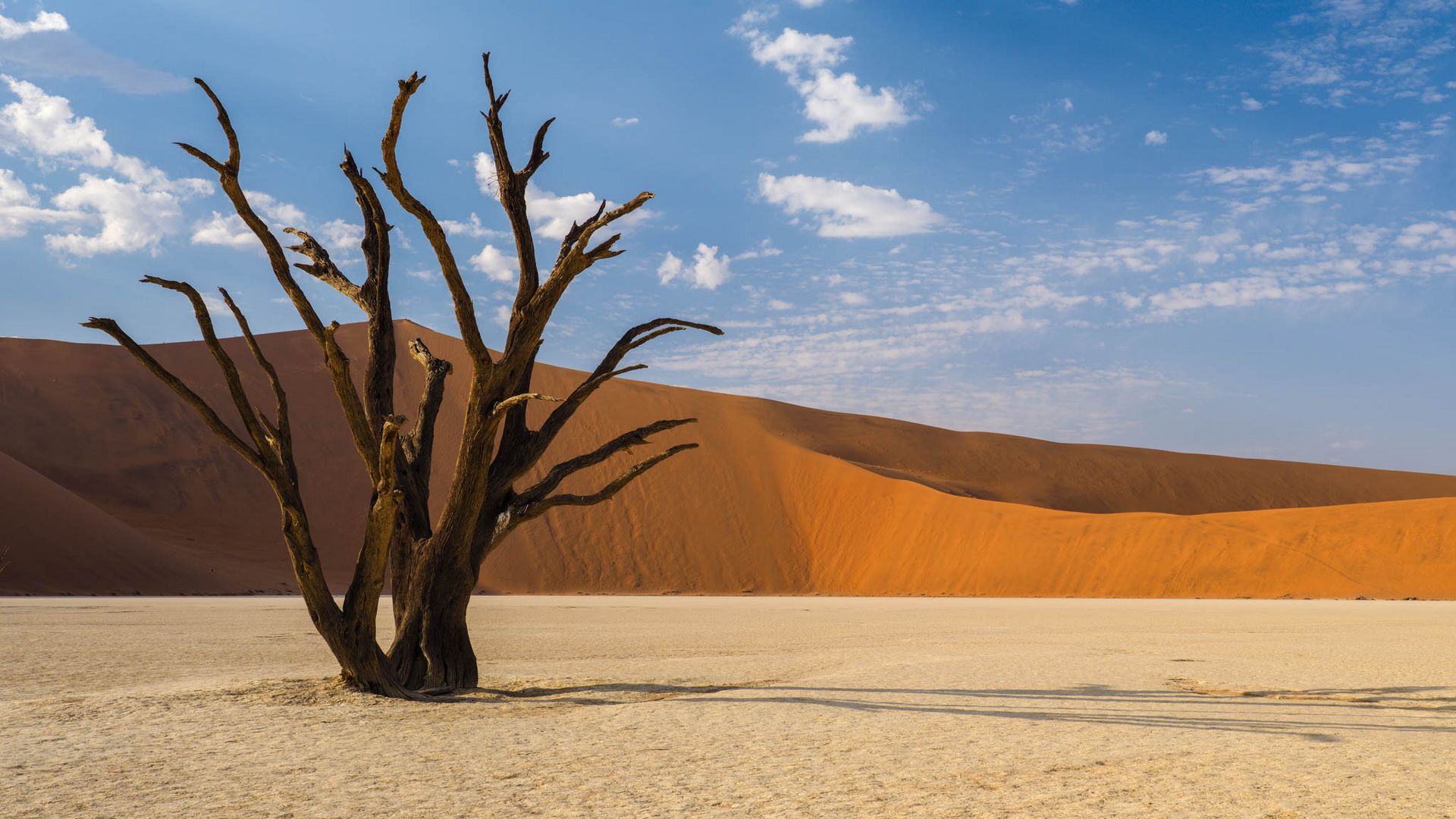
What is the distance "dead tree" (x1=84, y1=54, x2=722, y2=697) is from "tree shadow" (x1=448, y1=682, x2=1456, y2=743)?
983 mm

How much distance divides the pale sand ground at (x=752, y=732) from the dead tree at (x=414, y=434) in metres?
0.81

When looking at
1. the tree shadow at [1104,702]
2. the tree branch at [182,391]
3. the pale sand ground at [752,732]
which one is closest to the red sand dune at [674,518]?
the pale sand ground at [752,732]

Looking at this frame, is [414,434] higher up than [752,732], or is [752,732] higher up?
[414,434]

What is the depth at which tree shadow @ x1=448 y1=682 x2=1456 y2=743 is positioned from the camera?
819 cm

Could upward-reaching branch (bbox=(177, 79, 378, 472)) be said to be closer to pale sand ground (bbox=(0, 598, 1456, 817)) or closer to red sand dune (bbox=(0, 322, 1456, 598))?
pale sand ground (bbox=(0, 598, 1456, 817))

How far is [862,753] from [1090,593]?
3471cm

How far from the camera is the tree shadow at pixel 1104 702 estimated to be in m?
8.19

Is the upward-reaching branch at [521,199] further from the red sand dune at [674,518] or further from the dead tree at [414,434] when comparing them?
the red sand dune at [674,518]

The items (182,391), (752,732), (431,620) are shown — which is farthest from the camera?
(431,620)

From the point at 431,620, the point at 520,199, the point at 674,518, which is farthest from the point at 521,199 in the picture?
the point at 674,518

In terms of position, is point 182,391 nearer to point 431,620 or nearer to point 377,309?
point 377,309

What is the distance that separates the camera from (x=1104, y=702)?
948cm

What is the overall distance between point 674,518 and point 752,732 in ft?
136

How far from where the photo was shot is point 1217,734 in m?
7.53
